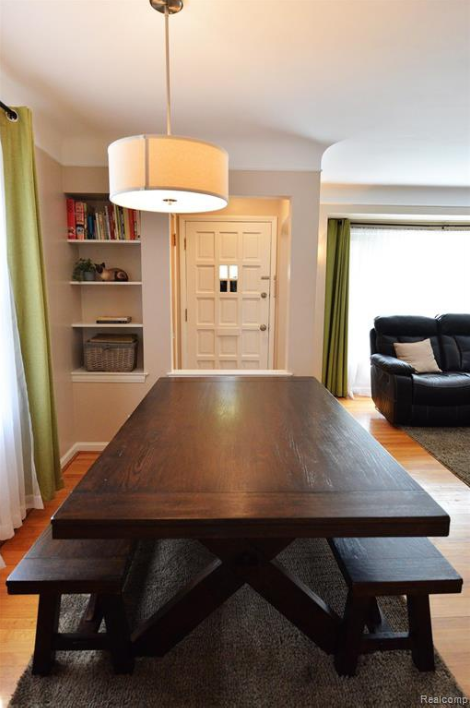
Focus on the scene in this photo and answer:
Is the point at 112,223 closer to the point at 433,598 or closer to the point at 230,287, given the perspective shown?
the point at 230,287

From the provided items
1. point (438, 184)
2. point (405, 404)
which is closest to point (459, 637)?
point (405, 404)

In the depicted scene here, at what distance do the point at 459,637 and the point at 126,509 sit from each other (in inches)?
56.2

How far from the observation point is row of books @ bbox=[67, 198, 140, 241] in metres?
2.93

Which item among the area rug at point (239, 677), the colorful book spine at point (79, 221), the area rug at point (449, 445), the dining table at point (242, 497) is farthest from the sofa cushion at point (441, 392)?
the colorful book spine at point (79, 221)

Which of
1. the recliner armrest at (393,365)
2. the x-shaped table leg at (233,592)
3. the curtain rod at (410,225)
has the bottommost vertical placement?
the x-shaped table leg at (233,592)

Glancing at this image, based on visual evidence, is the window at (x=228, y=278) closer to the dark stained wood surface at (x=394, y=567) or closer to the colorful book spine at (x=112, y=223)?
the colorful book spine at (x=112, y=223)

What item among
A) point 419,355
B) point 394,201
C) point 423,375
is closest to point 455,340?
point 419,355

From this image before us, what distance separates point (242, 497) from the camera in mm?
1028

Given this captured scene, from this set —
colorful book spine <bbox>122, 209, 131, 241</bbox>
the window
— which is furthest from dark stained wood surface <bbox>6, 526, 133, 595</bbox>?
the window

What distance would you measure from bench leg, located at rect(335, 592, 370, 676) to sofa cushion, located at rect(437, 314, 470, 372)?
3.66m

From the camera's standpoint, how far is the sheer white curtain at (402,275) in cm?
480

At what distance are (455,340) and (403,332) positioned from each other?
23.0 inches

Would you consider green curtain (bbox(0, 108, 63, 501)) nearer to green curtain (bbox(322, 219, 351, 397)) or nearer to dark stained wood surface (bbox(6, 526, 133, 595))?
dark stained wood surface (bbox(6, 526, 133, 595))

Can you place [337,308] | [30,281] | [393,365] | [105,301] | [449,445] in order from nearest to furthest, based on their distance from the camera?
[30,281] < [105,301] < [449,445] < [393,365] < [337,308]
